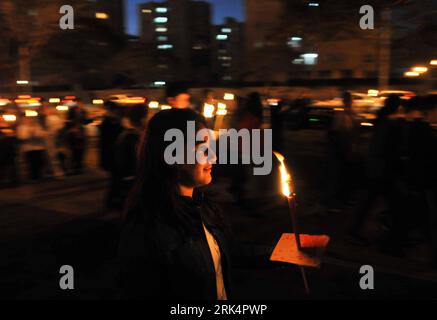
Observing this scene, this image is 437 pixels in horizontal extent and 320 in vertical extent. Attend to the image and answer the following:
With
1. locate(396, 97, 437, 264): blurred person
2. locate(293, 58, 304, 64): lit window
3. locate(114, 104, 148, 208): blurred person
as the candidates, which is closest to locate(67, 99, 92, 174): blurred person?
locate(114, 104, 148, 208): blurred person

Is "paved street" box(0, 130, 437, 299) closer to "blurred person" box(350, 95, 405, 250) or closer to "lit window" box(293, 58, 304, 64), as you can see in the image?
"blurred person" box(350, 95, 405, 250)

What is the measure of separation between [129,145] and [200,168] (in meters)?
4.20

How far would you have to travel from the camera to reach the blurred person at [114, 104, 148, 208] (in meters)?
6.17

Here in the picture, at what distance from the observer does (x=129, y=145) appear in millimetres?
6195

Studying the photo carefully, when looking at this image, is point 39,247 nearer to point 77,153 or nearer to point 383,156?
point 383,156

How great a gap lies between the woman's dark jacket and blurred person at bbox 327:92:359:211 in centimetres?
603

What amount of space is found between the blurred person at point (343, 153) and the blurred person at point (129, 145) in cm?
314

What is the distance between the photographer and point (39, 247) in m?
6.32

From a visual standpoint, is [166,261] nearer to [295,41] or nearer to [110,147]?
[110,147]

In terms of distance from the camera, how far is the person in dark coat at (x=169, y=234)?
1777mm

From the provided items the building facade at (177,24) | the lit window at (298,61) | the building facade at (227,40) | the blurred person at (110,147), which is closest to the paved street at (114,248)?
the blurred person at (110,147)

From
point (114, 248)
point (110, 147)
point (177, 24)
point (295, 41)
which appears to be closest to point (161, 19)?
point (177, 24)

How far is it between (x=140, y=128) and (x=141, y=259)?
4.57 meters
